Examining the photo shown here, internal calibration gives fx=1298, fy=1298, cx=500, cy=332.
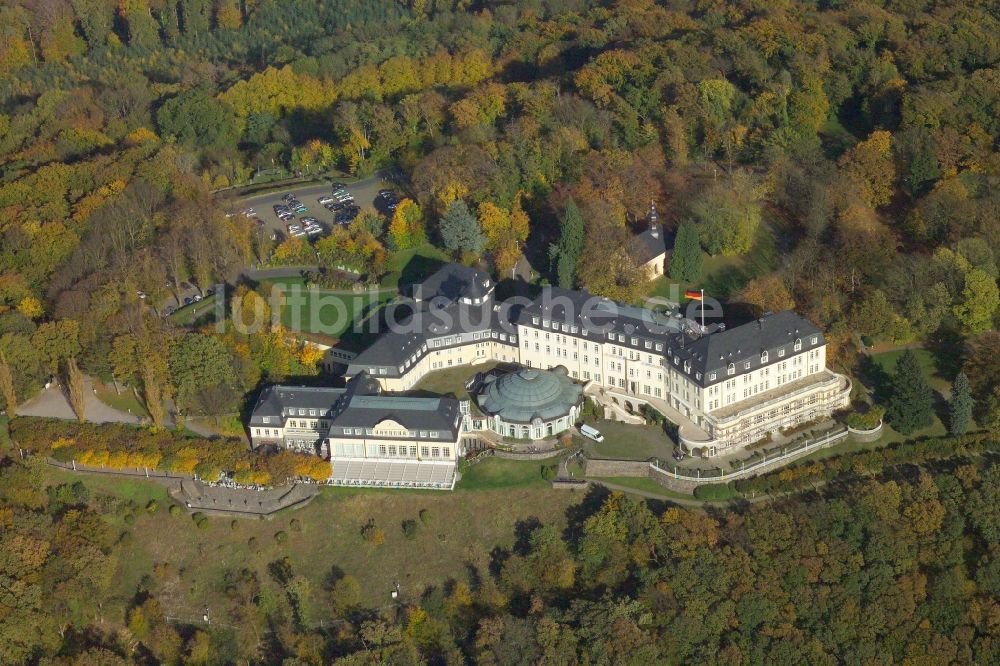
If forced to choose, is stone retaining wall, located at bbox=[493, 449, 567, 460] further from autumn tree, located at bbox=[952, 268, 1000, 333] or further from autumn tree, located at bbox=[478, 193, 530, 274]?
autumn tree, located at bbox=[952, 268, 1000, 333]

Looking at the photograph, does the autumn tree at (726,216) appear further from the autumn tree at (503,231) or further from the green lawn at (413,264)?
the green lawn at (413,264)

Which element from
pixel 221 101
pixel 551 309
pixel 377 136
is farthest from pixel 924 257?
pixel 221 101

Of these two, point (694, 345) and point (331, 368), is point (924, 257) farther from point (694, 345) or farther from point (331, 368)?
point (331, 368)

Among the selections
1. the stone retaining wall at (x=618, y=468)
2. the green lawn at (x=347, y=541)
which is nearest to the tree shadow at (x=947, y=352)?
the stone retaining wall at (x=618, y=468)

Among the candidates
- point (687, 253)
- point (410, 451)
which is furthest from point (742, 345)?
point (410, 451)

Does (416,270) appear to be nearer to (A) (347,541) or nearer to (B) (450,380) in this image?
(B) (450,380)
